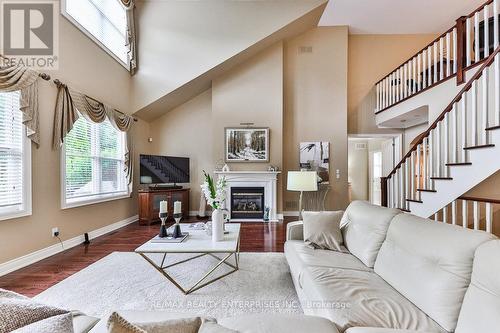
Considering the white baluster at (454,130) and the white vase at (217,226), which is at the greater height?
the white baluster at (454,130)

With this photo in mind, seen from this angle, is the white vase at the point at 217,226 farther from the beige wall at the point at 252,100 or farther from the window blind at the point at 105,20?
the window blind at the point at 105,20

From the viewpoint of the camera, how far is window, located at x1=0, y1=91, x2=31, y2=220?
2.81 meters

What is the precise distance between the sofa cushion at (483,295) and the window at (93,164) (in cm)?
456

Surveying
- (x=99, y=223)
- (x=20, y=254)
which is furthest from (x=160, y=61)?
(x=20, y=254)

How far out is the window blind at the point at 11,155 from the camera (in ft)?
9.21

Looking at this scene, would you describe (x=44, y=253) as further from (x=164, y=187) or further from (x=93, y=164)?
(x=164, y=187)

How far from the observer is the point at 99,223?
14.6ft

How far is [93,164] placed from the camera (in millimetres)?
4422

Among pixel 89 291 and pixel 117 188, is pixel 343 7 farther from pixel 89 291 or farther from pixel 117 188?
pixel 89 291

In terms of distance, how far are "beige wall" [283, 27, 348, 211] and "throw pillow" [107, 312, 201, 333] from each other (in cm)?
554

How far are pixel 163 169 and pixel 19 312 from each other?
517 cm

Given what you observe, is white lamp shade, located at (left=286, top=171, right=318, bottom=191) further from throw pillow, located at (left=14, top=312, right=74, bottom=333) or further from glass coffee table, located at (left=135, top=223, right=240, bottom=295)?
throw pillow, located at (left=14, top=312, right=74, bottom=333)

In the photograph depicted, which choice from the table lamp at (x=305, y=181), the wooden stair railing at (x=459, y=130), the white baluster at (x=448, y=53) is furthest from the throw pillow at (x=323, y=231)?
the white baluster at (x=448, y=53)

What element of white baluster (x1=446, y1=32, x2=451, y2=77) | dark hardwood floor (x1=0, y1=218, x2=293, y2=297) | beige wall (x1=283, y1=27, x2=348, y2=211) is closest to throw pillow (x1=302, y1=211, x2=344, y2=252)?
dark hardwood floor (x1=0, y1=218, x2=293, y2=297)
